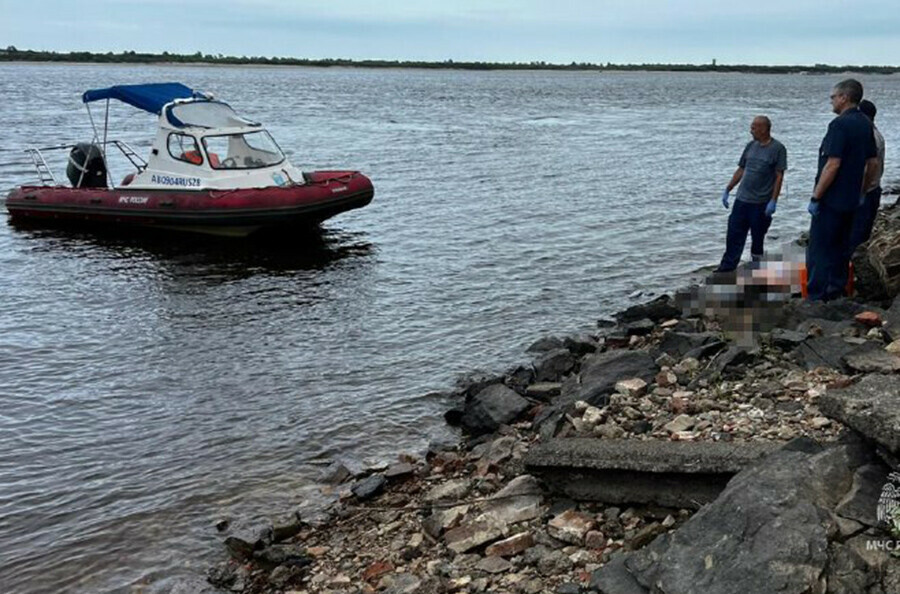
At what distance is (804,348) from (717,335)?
1.04 m

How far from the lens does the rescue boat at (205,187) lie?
16.2 metres

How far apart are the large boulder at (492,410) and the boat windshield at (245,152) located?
1038cm

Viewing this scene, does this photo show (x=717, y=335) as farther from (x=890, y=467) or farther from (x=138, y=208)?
(x=138, y=208)

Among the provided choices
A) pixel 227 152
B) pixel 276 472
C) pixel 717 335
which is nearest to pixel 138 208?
pixel 227 152

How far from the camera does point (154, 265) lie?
15367 millimetres

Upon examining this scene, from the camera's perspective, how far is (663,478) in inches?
193

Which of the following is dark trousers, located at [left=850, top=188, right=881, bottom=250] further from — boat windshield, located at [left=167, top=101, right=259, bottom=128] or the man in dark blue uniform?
boat windshield, located at [left=167, top=101, right=259, bottom=128]

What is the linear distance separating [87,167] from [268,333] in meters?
9.67

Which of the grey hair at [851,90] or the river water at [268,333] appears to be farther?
the grey hair at [851,90]

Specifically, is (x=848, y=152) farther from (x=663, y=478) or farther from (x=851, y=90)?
(x=663, y=478)

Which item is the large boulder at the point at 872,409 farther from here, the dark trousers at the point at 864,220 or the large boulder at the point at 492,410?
the dark trousers at the point at 864,220

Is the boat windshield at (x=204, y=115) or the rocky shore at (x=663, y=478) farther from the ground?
the boat windshield at (x=204, y=115)

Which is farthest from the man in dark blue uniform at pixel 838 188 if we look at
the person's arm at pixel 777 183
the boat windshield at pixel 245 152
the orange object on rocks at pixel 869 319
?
the boat windshield at pixel 245 152

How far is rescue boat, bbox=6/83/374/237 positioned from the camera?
16156mm
